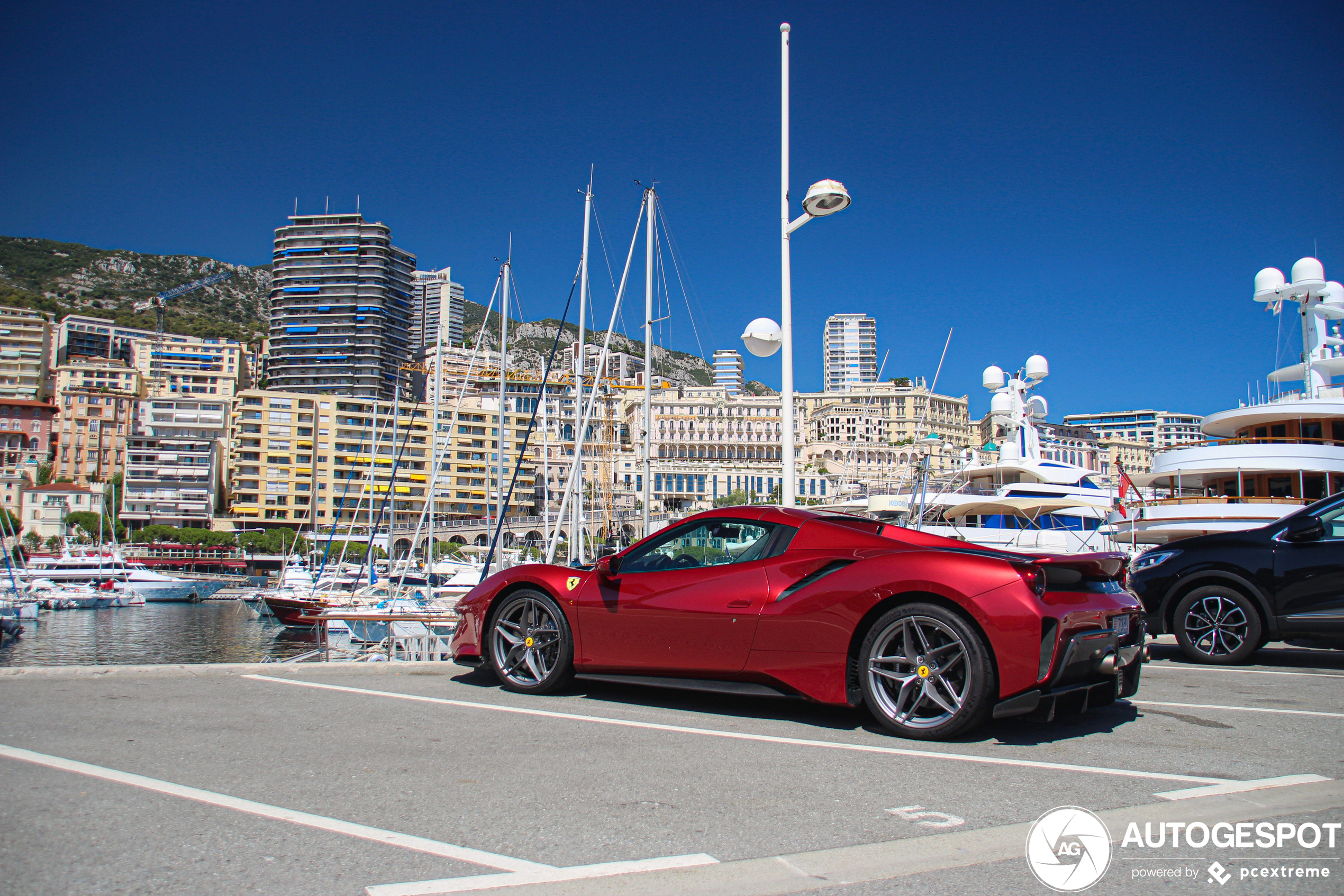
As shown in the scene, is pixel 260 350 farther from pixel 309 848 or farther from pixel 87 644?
pixel 309 848

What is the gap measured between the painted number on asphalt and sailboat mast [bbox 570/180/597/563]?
24076mm

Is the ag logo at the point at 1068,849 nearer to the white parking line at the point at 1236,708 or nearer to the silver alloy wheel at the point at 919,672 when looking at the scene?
the silver alloy wheel at the point at 919,672

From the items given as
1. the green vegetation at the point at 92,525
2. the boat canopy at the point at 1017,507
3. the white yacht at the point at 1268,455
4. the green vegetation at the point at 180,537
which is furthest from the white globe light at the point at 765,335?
the green vegetation at the point at 92,525

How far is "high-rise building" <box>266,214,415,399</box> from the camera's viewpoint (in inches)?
6004

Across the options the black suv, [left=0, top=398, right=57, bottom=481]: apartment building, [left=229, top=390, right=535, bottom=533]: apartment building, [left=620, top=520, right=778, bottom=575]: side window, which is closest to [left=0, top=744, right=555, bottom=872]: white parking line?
[left=620, top=520, right=778, bottom=575]: side window

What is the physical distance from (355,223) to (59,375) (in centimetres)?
5508

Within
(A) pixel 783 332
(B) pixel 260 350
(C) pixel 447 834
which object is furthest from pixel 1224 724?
(B) pixel 260 350

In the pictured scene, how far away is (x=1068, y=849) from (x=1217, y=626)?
5.85 metres

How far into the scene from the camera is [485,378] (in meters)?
150

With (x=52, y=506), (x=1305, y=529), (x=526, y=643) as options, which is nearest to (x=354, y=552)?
(x=52, y=506)

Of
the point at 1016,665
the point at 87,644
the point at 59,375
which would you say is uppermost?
the point at 59,375

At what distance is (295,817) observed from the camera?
300cm

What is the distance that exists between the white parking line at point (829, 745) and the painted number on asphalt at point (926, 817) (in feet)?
2.81

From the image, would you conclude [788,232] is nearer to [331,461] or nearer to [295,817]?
[295,817]
